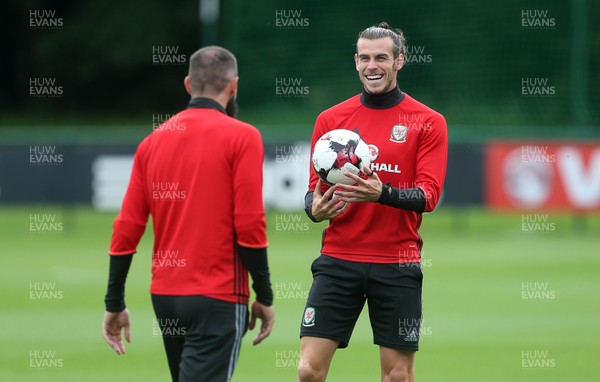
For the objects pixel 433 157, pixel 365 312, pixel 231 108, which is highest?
pixel 231 108

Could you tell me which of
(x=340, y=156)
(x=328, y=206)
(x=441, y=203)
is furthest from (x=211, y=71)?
(x=441, y=203)

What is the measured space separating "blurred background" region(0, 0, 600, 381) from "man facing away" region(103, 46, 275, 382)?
365 cm

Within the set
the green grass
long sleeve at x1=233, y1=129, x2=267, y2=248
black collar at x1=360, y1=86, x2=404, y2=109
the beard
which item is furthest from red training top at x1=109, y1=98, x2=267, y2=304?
the green grass

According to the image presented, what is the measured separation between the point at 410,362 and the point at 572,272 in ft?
32.7

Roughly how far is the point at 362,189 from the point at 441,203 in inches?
604

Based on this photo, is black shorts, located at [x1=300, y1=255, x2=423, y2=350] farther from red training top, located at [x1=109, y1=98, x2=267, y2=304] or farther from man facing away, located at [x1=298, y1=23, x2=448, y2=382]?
red training top, located at [x1=109, y1=98, x2=267, y2=304]

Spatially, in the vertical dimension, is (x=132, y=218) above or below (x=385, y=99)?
below

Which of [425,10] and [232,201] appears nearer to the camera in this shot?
[232,201]

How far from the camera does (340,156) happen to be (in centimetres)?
629

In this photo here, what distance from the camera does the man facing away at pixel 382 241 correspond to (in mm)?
6512

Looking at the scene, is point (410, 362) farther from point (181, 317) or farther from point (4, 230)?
point (4, 230)

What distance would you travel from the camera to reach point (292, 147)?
69.1 feet

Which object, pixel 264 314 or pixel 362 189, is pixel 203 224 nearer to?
pixel 264 314

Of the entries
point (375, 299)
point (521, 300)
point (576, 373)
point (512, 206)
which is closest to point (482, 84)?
point (512, 206)
